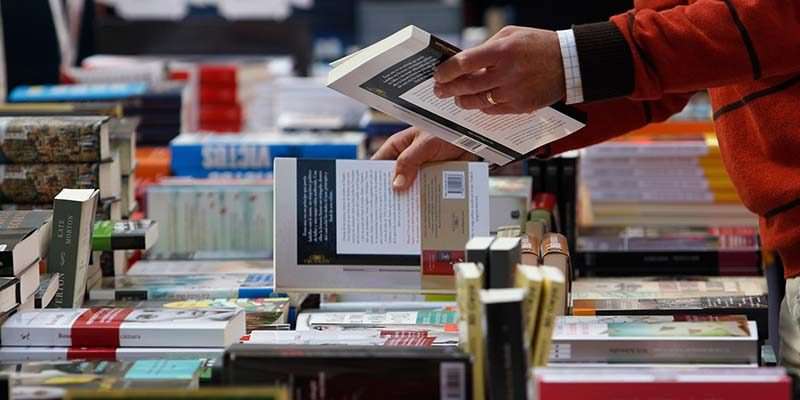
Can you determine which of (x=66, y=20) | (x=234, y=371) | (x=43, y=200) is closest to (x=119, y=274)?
(x=43, y=200)

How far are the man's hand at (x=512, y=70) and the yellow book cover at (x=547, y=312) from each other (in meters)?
0.32

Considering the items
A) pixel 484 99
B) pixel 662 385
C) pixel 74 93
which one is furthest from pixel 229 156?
pixel 662 385

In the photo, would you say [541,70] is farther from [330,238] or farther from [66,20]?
[66,20]

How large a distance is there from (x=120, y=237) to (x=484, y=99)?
0.89m

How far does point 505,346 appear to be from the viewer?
165 cm

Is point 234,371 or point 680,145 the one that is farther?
point 680,145

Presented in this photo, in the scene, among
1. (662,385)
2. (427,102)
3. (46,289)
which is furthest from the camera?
(46,289)

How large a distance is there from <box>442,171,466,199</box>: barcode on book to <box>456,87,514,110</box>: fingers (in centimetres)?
29

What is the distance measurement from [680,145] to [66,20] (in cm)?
300

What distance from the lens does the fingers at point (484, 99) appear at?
1961mm

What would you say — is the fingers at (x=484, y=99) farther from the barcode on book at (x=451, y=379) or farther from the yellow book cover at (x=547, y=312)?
the barcode on book at (x=451, y=379)

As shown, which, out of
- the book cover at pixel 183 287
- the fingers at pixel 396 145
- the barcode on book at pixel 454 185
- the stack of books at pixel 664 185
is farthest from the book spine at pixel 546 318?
the stack of books at pixel 664 185

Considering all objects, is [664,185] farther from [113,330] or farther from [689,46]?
[113,330]

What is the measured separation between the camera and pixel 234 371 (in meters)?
1.73
